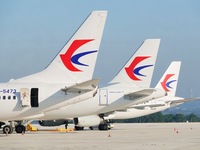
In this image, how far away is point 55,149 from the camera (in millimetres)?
27031

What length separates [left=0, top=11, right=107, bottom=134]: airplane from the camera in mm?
38812

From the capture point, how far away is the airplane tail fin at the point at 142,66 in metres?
53.5

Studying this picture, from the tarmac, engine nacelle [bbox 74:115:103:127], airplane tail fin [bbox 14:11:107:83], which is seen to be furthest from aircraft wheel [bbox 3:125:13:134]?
engine nacelle [bbox 74:115:103:127]

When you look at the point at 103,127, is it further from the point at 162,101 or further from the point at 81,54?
the point at 81,54

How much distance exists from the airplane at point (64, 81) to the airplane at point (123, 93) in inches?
213

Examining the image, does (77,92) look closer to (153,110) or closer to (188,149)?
(188,149)

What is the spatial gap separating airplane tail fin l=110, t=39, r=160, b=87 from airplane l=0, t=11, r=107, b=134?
49.6 ft

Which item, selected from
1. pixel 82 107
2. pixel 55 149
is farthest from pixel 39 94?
pixel 55 149

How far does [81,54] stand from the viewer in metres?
39.0

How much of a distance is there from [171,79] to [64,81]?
1408 inches

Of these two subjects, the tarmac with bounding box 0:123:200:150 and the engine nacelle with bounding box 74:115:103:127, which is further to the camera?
the engine nacelle with bounding box 74:115:103:127

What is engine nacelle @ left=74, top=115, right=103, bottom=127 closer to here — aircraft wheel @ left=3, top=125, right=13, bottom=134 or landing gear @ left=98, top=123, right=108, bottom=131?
landing gear @ left=98, top=123, right=108, bottom=131

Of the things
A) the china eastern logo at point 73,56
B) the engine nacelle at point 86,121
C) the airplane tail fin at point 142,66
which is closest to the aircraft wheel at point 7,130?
the china eastern logo at point 73,56

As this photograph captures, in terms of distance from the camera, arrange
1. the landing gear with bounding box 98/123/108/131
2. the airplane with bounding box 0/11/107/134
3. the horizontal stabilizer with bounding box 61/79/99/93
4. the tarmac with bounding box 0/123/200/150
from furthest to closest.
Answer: the landing gear with bounding box 98/123/108/131
the airplane with bounding box 0/11/107/134
the horizontal stabilizer with bounding box 61/79/99/93
the tarmac with bounding box 0/123/200/150
